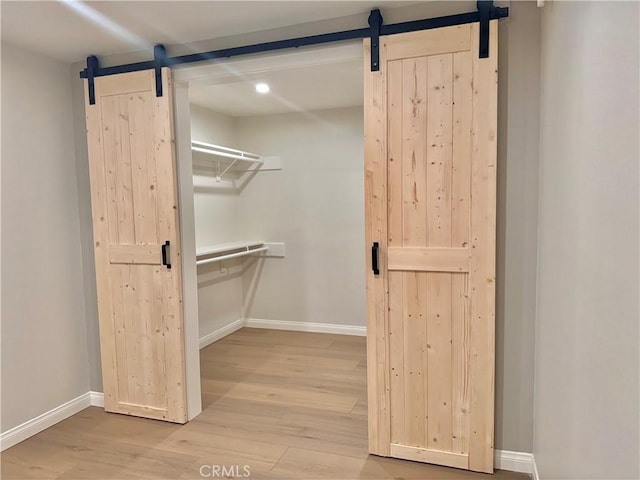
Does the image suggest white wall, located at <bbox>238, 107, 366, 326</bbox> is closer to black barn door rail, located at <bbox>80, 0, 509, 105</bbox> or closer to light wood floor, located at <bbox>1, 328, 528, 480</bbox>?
light wood floor, located at <bbox>1, 328, 528, 480</bbox>

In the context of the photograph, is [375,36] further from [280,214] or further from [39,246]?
[280,214]

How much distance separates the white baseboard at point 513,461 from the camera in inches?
86.5

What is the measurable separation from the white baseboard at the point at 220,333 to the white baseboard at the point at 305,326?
11 centimetres

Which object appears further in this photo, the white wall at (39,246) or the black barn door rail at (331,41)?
the white wall at (39,246)

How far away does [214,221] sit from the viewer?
4504 millimetres

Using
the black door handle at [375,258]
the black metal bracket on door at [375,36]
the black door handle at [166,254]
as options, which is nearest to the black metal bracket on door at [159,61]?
the black door handle at [166,254]

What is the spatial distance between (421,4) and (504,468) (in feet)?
7.80

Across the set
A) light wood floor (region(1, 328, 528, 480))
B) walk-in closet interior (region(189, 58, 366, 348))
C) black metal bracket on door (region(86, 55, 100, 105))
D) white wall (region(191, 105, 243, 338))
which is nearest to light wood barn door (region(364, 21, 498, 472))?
light wood floor (region(1, 328, 528, 480))

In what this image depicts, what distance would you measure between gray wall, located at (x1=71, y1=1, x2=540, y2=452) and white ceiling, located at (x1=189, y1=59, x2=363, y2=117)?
1045mm

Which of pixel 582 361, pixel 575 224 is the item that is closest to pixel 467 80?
pixel 575 224

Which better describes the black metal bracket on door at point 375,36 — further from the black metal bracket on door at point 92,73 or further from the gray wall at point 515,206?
the black metal bracket on door at point 92,73

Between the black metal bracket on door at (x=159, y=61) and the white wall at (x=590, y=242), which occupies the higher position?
the black metal bracket on door at (x=159, y=61)

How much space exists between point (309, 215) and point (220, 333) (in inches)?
61.9

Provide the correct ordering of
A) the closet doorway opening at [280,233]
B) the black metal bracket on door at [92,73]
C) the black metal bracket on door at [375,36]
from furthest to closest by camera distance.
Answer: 1. the closet doorway opening at [280,233]
2. the black metal bracket on door at [92,73]
3. the black metal bracket on door at [375,36]
